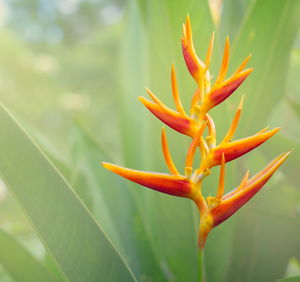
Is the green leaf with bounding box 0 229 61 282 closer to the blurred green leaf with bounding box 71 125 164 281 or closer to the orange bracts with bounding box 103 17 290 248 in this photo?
the blurred green leaf with bounding box 71 125 164 281

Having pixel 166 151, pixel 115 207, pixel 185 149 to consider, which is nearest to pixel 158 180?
pixel 166 151

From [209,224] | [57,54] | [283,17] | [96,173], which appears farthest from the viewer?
[57,54]

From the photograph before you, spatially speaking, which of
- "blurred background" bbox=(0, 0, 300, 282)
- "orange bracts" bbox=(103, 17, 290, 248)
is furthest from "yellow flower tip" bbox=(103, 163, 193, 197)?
"blurred background" bbox=(0, 0, 300, 282)

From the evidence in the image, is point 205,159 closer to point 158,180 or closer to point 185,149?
point 158,180

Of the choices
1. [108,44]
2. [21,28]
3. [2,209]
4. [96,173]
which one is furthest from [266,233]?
[21,28]

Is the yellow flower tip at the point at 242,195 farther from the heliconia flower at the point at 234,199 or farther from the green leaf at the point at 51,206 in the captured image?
the green leaf at the point at 51,206

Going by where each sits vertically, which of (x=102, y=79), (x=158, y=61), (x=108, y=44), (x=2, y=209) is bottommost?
(x=2, y=209)

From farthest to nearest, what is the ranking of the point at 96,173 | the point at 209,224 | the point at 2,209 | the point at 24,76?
1. the point at 24,76
2. the point at 2,209
3. the point at 96,173
4. the point at 209,224

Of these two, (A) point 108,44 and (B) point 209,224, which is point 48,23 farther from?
(B) point 209,224
